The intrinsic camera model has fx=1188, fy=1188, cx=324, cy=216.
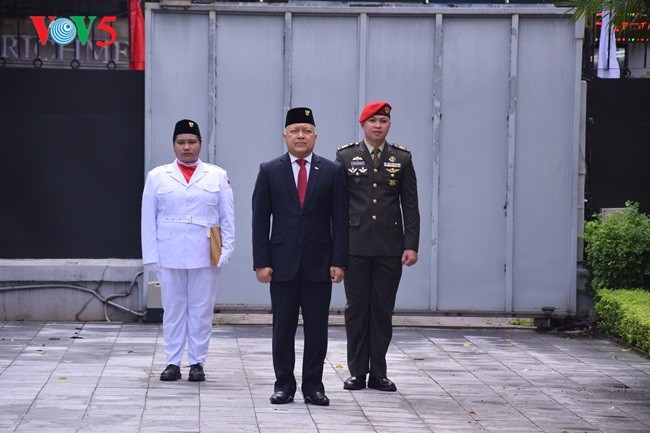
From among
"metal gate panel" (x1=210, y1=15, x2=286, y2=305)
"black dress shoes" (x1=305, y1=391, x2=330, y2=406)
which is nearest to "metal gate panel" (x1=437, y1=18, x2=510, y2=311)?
"metal gate panel" (x1=210, y1=15, x2=286, y2=305)

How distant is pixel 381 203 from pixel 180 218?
160cm

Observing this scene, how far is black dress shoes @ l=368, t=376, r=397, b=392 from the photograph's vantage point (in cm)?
906

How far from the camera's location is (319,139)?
12.7m

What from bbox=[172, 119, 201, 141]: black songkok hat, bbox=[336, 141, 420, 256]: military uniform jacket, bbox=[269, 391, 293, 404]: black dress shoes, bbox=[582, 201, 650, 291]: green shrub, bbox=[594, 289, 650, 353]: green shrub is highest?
bbox=[172, 119, 201, 141]: black songkok hat

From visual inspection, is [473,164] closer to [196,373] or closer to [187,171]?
[187,171]

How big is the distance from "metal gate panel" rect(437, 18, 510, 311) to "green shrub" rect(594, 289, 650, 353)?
109cm

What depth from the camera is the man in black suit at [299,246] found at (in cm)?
844

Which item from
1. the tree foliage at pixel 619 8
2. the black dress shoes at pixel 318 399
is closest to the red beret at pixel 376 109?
the tree foliage at pixel 619 8

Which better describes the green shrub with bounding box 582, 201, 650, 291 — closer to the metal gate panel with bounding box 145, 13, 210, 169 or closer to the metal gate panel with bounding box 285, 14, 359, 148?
the metal gate panel with bounding box 285, 14, 359, 148

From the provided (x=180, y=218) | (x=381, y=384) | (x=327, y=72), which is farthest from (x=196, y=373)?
(x=327, y=72)

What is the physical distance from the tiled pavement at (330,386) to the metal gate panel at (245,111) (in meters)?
0.67

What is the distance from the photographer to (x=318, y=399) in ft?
27.4

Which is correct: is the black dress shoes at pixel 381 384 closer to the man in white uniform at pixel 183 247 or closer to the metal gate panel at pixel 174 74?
the man in white uniform at pixel 183 247

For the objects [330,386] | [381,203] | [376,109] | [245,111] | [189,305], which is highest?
[245,111]
